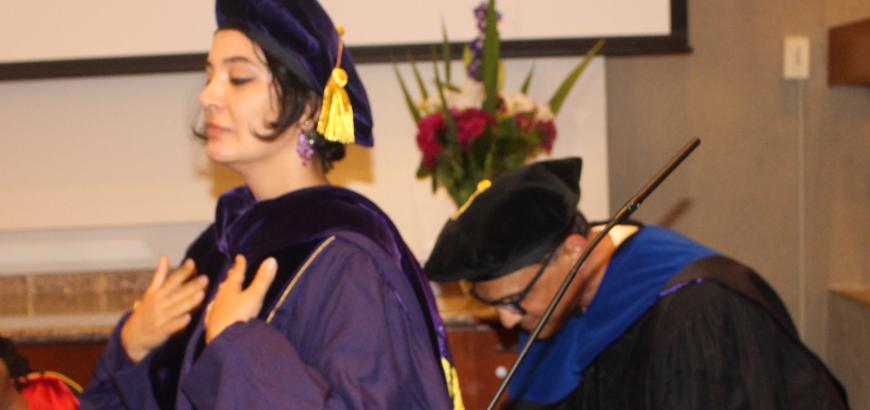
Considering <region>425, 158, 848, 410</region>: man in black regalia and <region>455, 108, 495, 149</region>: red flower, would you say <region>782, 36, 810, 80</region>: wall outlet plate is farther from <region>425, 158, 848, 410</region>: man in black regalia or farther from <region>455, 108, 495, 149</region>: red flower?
<region>425, 158, 848, 410</region>: man in black regalia

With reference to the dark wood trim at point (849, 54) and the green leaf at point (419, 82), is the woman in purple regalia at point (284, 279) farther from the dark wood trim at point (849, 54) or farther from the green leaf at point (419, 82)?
the dark wood trim at point (849, 54)

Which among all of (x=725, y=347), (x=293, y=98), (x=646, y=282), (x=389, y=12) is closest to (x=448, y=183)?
(x=389, y=12)

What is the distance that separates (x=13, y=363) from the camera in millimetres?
2027

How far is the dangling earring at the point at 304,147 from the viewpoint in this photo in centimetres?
165

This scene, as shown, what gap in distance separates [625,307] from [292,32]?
0.94 metres

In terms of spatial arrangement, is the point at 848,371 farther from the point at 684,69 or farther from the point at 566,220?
the point at 566,220

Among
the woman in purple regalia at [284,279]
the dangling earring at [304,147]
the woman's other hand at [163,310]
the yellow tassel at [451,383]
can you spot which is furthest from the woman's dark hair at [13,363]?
the yellow tassel at [451,383]

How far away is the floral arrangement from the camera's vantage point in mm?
2832

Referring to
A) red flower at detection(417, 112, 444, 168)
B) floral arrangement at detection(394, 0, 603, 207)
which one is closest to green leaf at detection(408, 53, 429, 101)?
floral arrangement at detection(394, 0, 603, 207)

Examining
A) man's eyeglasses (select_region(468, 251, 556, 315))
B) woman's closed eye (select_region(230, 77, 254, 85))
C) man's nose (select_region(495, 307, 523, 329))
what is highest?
woman's closed eye (select_region(230, 77, 254, 85))

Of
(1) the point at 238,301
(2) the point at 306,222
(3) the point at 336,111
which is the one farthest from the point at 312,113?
(1) the point at 238,301

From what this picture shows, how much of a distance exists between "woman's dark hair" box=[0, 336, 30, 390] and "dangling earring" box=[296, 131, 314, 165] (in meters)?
0.77

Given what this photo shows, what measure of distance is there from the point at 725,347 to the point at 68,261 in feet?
7.60

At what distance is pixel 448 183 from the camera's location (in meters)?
2.92
